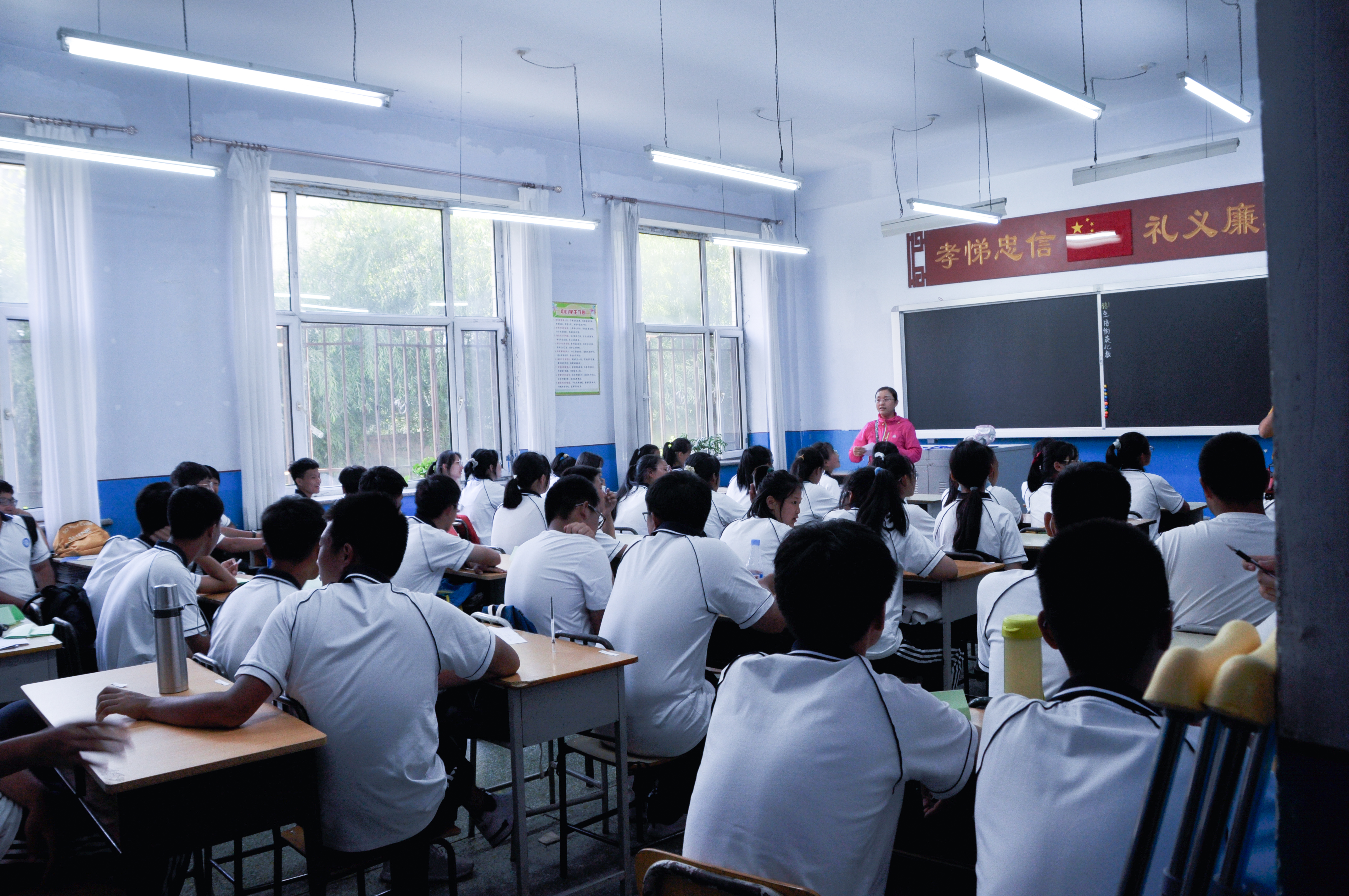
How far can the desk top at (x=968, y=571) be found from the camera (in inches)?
142

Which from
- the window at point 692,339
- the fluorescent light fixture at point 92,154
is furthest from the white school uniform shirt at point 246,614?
the window at point 692,339

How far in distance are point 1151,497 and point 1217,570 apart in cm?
245

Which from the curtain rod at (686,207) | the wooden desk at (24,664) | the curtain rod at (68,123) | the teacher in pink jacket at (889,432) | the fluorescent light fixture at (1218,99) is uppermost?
the curtain rod at (686,207)

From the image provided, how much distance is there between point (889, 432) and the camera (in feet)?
25.4

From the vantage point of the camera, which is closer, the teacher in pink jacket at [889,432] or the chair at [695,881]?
the chair at [695,881]

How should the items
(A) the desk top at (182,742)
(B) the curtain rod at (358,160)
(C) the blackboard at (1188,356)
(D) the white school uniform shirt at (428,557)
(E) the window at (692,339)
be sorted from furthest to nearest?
(E) the window at (692,339) → (C) the blackboard at (1188,356) → (B) the curtain rod at (358,160) → (D) the white school uniform shirt at (428,557) → (A) the desk top at (182,742)

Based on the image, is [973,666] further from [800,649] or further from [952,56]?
[952,56]

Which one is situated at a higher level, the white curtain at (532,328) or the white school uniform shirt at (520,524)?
the white curtain at (532,328)

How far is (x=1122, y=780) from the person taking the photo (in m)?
1.11

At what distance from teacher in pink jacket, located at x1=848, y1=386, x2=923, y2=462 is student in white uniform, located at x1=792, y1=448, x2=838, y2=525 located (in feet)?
8.29

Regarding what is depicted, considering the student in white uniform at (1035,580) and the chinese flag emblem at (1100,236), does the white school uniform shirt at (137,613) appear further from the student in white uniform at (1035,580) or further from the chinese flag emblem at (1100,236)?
the chinese flag emblem at (1100,236)

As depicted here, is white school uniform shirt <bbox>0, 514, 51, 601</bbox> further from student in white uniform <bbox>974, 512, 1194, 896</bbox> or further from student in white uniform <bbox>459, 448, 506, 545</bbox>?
student in white uniform <bbox>974, 512, 1194, 896</bbox>

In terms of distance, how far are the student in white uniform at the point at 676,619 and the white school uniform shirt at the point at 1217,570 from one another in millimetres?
1206

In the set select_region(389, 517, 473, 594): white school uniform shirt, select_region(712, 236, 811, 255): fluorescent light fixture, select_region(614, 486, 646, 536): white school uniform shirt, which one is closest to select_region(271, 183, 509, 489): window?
select_region(712, 236, 811, 255): fluorescent light fixture
